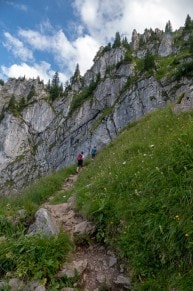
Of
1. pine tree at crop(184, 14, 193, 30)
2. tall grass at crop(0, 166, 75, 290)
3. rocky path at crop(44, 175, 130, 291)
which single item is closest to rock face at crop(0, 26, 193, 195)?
pine tree at crop(184, 14, 193, 30)

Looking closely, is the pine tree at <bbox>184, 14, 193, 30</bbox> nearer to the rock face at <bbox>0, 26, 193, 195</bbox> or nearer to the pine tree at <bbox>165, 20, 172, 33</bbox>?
the rock face at <bbox>0, 26, 193, 195</bbox>

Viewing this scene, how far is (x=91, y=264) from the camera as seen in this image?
6.77 meters

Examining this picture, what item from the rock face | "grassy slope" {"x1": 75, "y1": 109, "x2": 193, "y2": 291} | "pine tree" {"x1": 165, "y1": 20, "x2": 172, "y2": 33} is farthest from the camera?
"pine tree" {"x1": 165, "y1": 20, "x2": 172, "y2": 33}

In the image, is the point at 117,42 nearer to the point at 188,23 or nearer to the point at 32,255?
the point at 188,23

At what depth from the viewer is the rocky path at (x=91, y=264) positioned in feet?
20.0

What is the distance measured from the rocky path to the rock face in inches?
2444

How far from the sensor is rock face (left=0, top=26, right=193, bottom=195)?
83.1 meters

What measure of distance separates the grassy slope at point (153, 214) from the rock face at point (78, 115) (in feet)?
199

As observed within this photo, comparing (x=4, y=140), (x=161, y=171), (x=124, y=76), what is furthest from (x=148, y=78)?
(x=161, y=171)

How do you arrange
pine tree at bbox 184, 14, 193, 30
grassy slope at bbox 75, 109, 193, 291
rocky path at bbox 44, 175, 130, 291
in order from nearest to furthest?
grassy slope at bbox 75, 109, 193, 291, rocky path at bbox 44, 175, 130, 291, pine tree at bbox 184, 14, 193, 30

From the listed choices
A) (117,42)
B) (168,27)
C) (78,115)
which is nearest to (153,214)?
(78,115)

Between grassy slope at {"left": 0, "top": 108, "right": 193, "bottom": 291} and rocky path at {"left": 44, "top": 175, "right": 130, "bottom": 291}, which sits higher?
grassy slope at {"left": 0, "top": 108, "right": 193, "bottom": 291}

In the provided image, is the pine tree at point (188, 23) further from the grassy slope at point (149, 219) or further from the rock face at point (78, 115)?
the grassy slope at point (149, 219)

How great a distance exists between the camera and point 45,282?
6.00 meters
